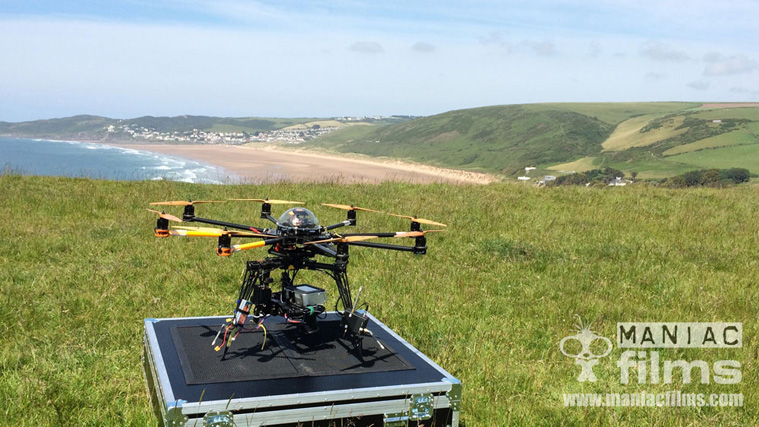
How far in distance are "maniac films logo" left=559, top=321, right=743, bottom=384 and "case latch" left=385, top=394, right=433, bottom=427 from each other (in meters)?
2.38

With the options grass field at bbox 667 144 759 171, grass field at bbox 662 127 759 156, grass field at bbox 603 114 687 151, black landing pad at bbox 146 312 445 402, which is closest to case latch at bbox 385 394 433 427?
black landing pad at bbox 146 312 445 402

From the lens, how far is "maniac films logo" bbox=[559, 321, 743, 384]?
5.99 metres

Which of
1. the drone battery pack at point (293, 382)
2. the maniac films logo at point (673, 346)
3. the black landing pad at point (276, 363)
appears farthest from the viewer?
the maniac films logo at point (673, 346)

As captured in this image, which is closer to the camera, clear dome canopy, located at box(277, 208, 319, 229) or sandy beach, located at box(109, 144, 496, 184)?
clear dome canopy, located at box(277, 208, 319, 229)

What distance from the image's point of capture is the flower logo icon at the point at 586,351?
6.05 m

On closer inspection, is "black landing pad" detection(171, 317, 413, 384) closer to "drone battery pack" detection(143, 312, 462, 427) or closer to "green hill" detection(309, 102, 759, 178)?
"drone battery pack" detection(143, 312, 462, 427)

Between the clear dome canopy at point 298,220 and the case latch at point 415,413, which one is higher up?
the clear dome canopy at point 298,220

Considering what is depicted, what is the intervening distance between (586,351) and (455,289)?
7.91ft

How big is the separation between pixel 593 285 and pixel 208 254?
21.8 feet

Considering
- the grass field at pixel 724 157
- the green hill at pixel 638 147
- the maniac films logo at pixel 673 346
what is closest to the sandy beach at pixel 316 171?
the maniac films logo at pixel 673 346

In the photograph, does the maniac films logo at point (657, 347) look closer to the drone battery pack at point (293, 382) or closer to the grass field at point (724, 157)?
the drone battery pack at point (293, 382)

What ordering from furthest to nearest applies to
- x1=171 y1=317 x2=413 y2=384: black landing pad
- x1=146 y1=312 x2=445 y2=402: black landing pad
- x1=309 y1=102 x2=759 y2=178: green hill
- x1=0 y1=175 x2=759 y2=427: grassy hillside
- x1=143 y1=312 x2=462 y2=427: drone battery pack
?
1. x1=309 y1=102 x2=759 y2=178: green hill
2. x1=0 y1=175 x2=759 y2=427: grassy hillside
3. x1=171 y1=317 x2=413 y2=384: black landing pad
4. x1=146 y1=312 x2=445 y2=402: black landing pad
5. x1=143 y1=312 x2=462 y2=427: drone battery pack

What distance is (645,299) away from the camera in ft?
28.0

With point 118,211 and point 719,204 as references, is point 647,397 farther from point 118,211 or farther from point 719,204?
point 719,204
